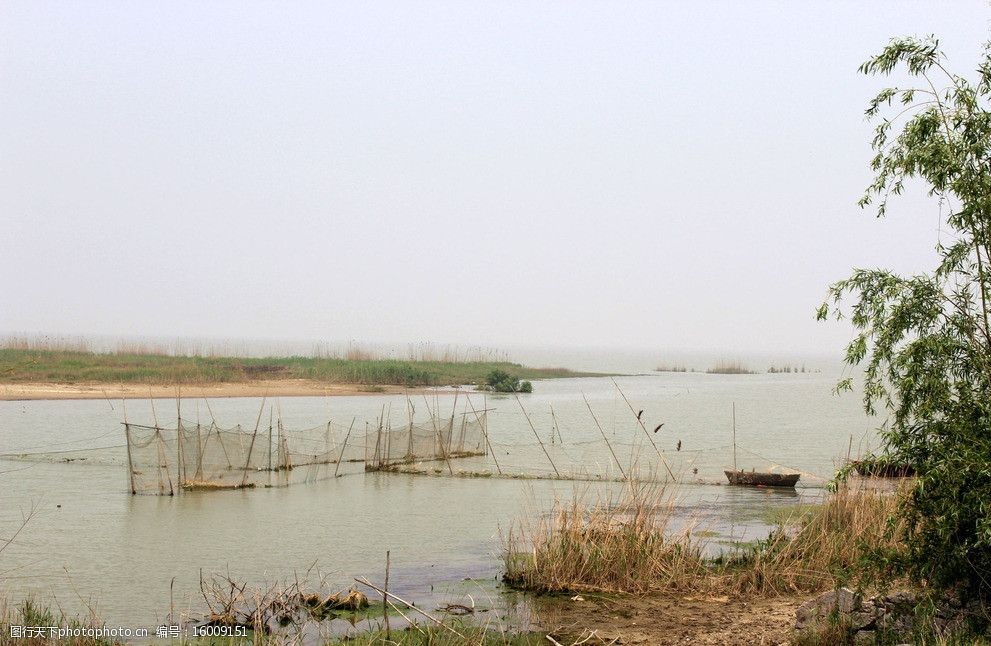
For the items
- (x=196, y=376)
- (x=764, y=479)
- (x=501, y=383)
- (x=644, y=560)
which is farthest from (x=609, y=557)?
(x=501, y=383)

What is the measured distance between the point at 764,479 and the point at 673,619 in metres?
9.73

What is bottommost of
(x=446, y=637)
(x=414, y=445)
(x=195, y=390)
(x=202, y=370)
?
(x=446, y=637)

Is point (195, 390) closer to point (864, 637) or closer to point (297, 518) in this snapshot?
point (297, 518)

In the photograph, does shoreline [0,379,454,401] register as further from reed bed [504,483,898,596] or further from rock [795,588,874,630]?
rock [795,588,874,630]

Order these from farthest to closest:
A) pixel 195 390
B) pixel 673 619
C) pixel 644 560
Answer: pixel 195 390 → pixel 644 560 → pixel 673 619

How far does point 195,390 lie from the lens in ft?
130

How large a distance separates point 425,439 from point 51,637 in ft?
46.1

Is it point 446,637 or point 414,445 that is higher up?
point 414,445

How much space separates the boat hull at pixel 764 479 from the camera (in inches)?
651

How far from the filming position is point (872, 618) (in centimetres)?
656

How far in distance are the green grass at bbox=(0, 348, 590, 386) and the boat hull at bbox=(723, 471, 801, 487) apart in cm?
2505

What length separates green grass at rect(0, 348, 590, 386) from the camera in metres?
38.2

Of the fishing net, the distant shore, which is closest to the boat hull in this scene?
the fishing net

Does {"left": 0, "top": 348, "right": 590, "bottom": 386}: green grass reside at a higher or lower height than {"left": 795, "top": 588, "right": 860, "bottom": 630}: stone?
higher
